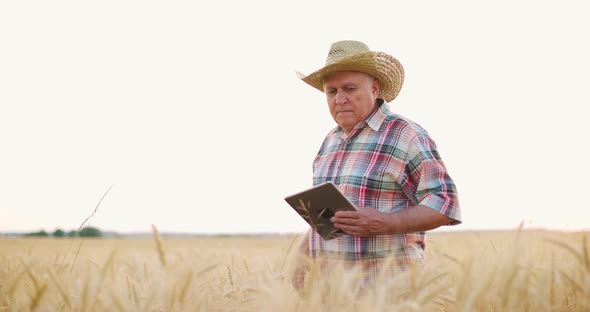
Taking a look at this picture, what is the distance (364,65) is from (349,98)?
0.24 m

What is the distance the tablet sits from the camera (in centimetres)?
253

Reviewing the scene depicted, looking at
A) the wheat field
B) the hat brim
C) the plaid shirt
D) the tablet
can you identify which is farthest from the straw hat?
the wheat field

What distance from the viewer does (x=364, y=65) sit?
130 inches

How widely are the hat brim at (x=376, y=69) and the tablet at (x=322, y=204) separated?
98 cm

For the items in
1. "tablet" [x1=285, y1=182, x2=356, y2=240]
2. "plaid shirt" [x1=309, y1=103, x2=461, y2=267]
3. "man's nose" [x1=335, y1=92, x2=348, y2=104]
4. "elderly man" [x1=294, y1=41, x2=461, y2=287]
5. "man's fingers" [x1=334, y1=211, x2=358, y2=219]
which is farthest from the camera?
"man's nose" [x1=335, y1=92, x2=348, y2=104]

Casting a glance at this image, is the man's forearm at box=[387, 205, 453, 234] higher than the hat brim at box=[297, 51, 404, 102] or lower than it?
lower

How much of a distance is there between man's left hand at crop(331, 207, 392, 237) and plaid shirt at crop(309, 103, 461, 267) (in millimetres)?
255

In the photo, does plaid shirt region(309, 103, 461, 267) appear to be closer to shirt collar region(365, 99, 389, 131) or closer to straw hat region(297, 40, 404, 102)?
shirt collar region(365, 99, 389, 131)

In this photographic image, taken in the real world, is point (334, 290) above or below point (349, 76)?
below

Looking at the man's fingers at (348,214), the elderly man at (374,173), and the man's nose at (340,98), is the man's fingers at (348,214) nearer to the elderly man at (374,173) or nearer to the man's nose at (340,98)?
the elderly man at (374,173)

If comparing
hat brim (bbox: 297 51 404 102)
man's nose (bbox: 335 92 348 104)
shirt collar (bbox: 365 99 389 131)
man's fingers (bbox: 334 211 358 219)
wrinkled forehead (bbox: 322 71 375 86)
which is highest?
hat brim (bbox: 297 51 404 102)

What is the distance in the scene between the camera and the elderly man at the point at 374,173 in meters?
2.78

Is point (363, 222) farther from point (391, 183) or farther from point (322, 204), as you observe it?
point (391, 183)

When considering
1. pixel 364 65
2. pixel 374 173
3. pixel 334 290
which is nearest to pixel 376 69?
pixel 364 65
